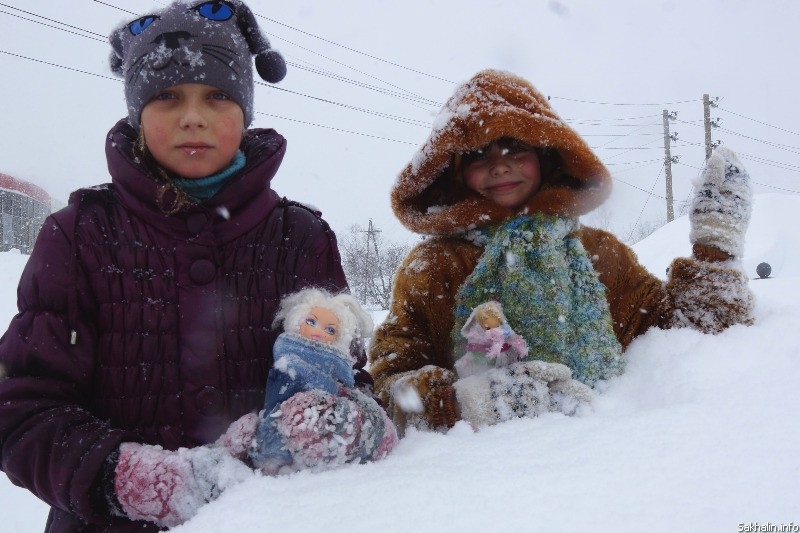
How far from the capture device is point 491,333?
1584 mm

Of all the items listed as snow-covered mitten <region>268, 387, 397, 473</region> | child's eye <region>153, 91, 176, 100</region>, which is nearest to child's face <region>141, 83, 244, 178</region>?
child's eye <region>153, 91, 176, 100</region>

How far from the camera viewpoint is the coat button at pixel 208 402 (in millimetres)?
1209

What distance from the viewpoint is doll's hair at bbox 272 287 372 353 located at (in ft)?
4.07

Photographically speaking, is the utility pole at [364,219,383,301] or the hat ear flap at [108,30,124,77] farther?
the utility pole at [364,219,383,301]

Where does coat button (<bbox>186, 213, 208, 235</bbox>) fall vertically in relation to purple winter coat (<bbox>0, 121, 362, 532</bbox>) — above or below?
above

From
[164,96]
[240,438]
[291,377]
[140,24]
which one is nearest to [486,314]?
[291,377]

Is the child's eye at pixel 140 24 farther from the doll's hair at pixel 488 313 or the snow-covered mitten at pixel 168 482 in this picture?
the doll's hair at pixel 488 313

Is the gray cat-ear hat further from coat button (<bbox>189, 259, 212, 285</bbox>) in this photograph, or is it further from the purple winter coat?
coat button (<bbox>189, 259, 212, 285</bbox>)

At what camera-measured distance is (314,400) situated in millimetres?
1088

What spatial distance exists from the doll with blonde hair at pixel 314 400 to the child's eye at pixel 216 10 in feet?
2.60

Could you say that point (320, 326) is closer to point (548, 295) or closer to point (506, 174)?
point (548, 295)

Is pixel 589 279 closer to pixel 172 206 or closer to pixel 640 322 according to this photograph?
pixel 640 322

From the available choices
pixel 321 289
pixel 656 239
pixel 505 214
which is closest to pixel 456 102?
pixel 505 214

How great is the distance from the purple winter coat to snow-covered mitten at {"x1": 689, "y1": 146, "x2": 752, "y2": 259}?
1.65 metres
